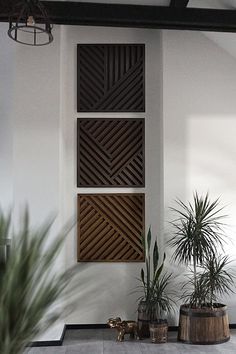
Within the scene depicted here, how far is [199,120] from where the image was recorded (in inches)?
222

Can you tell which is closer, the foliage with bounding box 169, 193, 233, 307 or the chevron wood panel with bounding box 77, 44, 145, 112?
the foliage with bounding box 169, 193, 233, 307

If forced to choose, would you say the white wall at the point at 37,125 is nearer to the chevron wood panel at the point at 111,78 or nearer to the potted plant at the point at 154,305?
the chevron wood panel at the point at 111,78

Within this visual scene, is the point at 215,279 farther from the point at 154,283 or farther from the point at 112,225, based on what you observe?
the point at 112,225

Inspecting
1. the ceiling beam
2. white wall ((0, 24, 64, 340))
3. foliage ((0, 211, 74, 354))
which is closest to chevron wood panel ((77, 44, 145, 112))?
white wall ((0, 24, 64, 340))

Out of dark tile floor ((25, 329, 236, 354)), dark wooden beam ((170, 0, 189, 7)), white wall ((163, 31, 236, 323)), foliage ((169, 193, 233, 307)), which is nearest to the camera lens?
dark tile floor ((25, 329, 236, 354))

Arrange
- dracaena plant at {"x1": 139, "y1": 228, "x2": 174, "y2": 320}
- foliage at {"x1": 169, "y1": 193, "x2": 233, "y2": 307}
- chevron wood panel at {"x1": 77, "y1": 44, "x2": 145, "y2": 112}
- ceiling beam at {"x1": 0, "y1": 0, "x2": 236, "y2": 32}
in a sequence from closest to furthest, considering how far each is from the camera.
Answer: ceiling beam at {"x1": 0, "y1": 0, "x2": 236, "y2": 32} → foliage at {"x1": 169, "y1": 193, "x2": 233, "y2": 307} → dracaena plant at {"x1": 139, "y1": 228, "x2": 174, "y2": 320} → chevron wood panel at {"x1": 77, "y1": 44, "x2": 145, "y2": 112}

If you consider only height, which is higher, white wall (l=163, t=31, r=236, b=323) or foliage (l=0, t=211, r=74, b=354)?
white wall (l=163, t=31, r=236, b=323)

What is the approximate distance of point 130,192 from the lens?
19.0ft

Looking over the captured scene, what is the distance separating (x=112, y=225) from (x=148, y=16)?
8.59 ft

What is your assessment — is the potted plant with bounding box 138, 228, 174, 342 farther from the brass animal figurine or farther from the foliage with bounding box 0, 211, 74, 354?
the foliage with bounding box 0, 211, 74, 354

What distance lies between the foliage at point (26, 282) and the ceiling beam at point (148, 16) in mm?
A: 4459

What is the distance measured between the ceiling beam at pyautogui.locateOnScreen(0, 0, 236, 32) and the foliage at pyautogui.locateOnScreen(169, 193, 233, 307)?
2.03 meters

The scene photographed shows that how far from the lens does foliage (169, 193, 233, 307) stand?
4.93 meters

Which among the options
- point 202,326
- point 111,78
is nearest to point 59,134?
point 111,78
